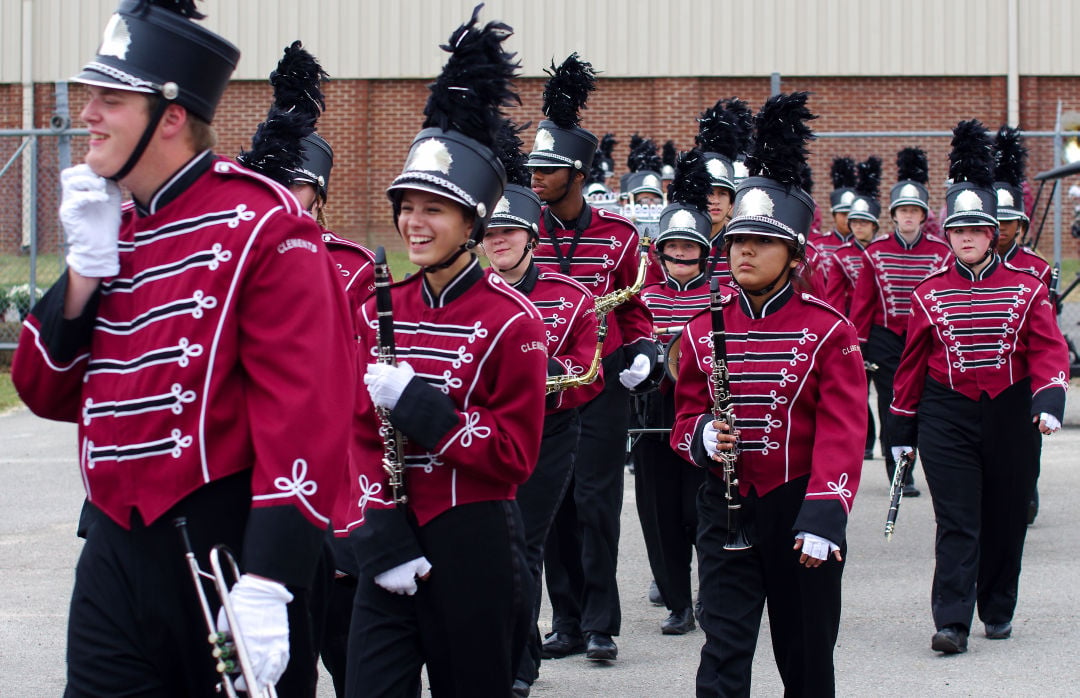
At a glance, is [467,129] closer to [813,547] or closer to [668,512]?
[813,547]

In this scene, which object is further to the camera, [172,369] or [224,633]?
[172,369]

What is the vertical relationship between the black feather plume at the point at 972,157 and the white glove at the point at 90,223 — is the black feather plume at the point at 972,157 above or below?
above

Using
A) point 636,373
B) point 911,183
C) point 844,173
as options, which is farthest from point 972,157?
point 844,173

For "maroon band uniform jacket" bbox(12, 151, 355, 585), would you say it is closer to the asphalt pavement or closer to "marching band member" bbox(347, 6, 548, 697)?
"marching band member" bbox(347, 6, 548, 697)

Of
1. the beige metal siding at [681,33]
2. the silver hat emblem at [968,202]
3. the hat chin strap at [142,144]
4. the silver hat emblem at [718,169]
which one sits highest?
the beige metal siding at [681,33]

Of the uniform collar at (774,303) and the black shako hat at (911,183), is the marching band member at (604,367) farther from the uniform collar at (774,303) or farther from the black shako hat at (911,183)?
the black shako hat at (911,183)

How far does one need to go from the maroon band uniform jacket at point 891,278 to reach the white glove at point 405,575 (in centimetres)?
789

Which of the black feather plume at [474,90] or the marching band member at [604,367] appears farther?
the marching band member at [604,367]

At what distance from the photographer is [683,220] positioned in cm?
821

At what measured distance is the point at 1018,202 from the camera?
32.4 feet

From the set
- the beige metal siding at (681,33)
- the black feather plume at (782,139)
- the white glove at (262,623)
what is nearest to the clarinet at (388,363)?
the white glove at (262,623)

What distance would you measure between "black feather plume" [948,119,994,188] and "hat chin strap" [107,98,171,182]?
5514 millimetres

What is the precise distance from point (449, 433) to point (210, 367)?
105 centimetres

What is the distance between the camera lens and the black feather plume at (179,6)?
10.8 ft
